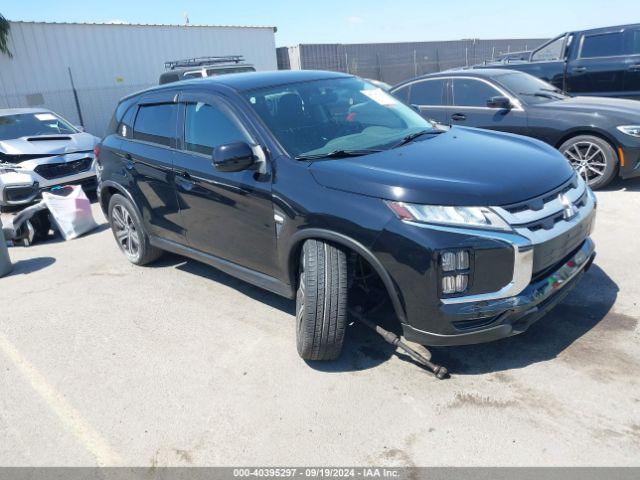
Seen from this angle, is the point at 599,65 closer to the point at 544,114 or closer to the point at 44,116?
the point at 544,114

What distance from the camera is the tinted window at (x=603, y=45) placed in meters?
9.09

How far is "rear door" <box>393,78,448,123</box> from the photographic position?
7691mm

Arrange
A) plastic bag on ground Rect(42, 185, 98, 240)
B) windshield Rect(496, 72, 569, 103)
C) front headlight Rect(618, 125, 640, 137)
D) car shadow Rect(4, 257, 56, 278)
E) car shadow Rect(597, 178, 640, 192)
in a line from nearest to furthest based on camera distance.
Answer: car shadow Rect(4, 257, 56, 278) → front headlight Rect(618, 125, 640, 137) → car shadow Rect(597, 178, 640, 192) → plastic bag on ground Rect(42, 185, 98, 240) → windshield Rect(496, 72, 569, 103)

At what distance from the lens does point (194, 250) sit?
4484 millimetres

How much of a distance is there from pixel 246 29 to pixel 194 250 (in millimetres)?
18895

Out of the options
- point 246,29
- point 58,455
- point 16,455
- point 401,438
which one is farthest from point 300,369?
point 246,29

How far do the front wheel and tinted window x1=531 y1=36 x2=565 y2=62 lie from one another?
400 centimetres

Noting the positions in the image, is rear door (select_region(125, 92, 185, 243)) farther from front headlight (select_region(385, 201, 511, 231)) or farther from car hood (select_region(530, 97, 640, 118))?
car hood (select_region(530, 97, 640, 118))

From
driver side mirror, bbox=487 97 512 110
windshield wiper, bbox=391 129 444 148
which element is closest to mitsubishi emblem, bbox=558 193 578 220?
windshield wiper, bbox=391 129 444 148

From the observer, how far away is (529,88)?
7336mm

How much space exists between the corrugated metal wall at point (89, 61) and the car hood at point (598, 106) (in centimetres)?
1389

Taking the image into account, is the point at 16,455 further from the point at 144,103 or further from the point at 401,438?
the point at 144,103

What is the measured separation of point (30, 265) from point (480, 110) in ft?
19.9

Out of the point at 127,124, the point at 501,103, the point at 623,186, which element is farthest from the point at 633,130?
the point at 127,124
